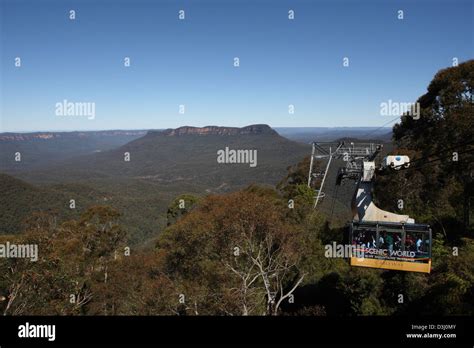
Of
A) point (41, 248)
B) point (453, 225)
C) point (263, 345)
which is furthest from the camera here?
point (453, 225)

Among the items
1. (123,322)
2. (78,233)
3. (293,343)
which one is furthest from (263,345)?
(78,233)

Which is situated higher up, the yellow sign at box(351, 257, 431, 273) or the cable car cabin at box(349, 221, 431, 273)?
the cable car cabin at box(349, 221, 431, 273)

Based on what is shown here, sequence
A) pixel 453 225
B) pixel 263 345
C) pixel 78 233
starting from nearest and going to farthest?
pixel 263 345 → pixel 453 225 → pixel 78 233

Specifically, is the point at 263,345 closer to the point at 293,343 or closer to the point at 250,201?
the point at 293,343

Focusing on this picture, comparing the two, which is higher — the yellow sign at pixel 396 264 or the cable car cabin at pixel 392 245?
the cable car cabin at pixel 392 245

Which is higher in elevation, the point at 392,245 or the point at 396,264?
the point at 392,245
